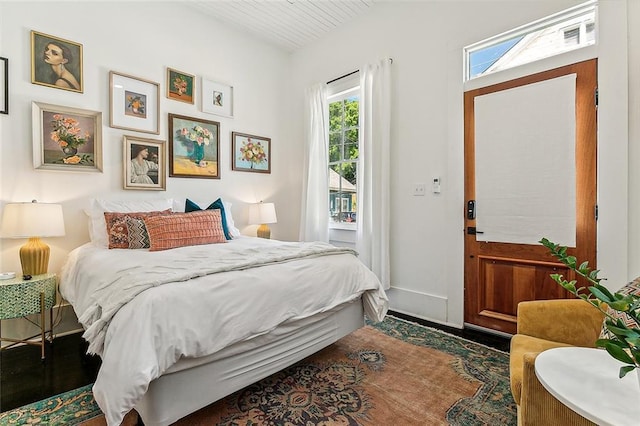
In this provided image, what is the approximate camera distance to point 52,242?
8.93 feet

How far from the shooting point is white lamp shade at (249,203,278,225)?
3.85 m

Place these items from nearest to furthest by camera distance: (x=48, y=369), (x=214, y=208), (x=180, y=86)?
(x=48, y=369) < (x=214, y=208) < (x=180, y=86)

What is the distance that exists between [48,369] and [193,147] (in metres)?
2.33

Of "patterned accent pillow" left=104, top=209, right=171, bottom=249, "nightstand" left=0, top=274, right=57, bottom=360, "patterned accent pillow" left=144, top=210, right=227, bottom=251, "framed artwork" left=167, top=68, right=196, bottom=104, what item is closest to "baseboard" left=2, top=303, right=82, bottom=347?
"nightstand" left=0, top=274, right=57, bottom=360

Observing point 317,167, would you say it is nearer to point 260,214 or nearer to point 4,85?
point 260,214

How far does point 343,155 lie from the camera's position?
3955 millimetres

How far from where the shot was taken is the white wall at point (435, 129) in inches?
84.4

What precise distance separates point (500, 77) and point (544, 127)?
557 mm

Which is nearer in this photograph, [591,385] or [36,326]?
[591,385]

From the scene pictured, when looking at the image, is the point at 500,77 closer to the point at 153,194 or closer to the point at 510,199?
the point at 510,199

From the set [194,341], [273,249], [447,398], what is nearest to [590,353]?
[447,398]

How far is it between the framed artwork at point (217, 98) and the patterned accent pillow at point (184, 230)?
4.74 ft

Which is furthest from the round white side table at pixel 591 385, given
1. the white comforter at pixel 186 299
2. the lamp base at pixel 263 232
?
the lamp base at pixel 263 232

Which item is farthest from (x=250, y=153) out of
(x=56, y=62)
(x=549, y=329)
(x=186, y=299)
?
(x=549, y=329)
